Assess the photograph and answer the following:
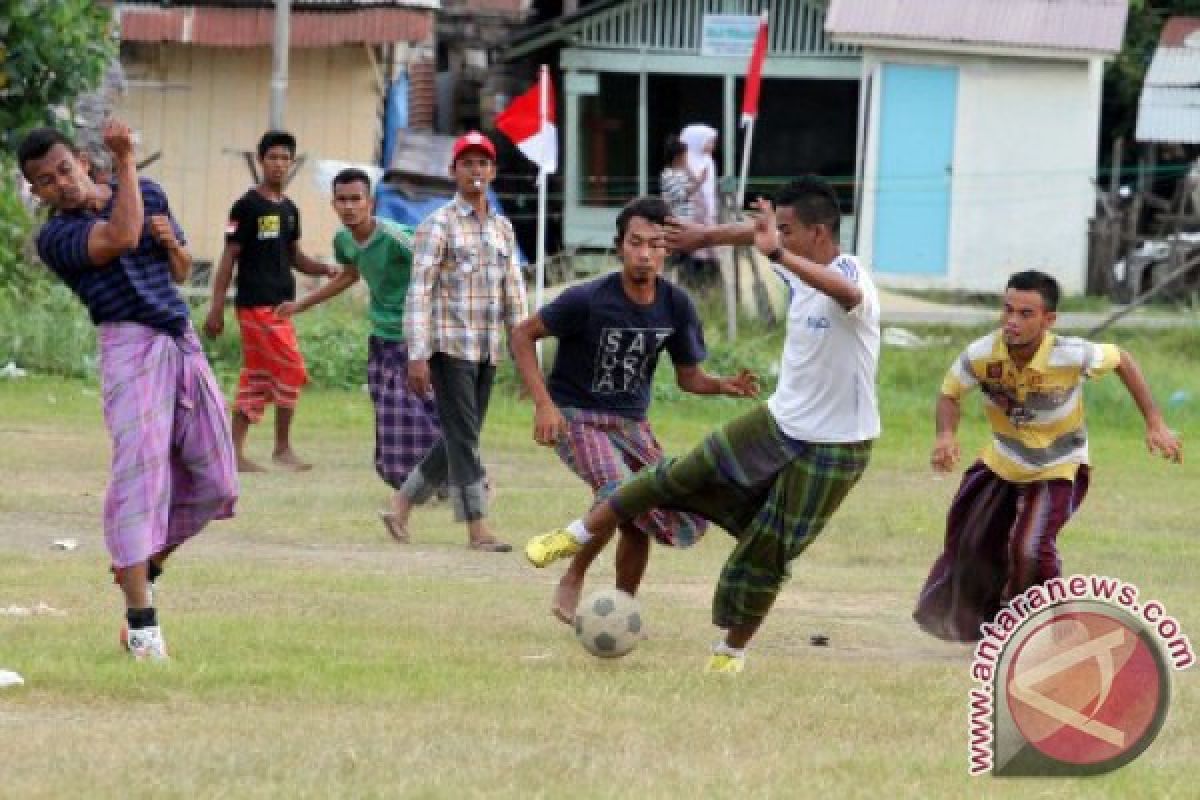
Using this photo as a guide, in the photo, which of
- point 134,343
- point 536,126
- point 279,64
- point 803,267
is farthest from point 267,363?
point 279,64

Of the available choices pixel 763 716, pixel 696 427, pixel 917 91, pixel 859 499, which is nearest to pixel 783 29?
pixel 917 91

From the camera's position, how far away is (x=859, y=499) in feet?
50.8

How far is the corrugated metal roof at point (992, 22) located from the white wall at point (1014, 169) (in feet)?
1.45

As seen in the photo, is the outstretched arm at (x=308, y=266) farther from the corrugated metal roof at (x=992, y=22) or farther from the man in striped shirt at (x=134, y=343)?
the corrugated metal roof at (x=992, y=22)

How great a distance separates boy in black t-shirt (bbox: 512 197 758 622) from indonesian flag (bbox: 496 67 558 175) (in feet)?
32.5

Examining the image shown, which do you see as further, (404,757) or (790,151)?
(790,151)

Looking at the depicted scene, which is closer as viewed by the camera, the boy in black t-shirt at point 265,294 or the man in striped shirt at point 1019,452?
the man in striped shirt at point 1019,452

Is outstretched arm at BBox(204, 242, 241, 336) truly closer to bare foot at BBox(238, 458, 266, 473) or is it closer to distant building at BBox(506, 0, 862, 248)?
bare foot at BBox(238, 458, 266, 473)

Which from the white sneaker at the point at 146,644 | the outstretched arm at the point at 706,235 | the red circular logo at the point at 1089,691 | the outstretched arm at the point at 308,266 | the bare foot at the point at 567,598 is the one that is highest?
the outstretched arm at the point at 706,235

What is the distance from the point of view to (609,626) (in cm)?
889

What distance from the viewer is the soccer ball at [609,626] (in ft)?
29.2

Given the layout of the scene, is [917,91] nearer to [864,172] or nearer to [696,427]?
[864,172]

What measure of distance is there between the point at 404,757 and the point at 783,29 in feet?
80.2

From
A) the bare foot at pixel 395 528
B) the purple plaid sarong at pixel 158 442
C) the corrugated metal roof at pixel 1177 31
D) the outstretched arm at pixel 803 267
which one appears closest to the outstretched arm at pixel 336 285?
the bare foot at pixel 395 528
